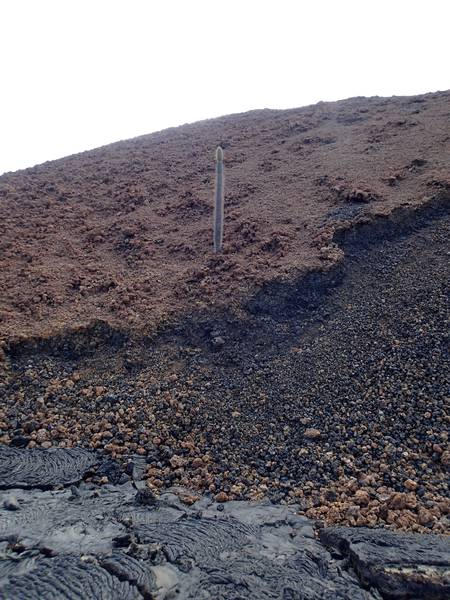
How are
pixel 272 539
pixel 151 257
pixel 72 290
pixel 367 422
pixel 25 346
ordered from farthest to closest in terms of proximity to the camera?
1. pixel 151 257
2. pixel 72 290
3. pixel 25 346
4. pixel 367 422
5. pixel 272 539

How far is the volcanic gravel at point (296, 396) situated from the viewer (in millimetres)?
3742

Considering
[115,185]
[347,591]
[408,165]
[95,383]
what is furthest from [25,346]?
[408,165]

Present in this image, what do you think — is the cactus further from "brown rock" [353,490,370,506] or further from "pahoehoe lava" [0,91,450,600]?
"brown rock" [353,490,370,506]

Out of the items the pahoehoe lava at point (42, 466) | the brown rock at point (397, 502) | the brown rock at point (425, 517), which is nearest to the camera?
the brown rock at point (425, 517)

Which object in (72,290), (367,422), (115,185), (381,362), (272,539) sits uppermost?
(115,185)

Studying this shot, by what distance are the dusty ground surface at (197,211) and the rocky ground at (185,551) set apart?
2.39 m

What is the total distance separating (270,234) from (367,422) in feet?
11.3

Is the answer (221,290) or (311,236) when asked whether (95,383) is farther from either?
(311,236)

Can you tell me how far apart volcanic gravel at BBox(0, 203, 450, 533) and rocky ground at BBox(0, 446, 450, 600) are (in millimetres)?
248

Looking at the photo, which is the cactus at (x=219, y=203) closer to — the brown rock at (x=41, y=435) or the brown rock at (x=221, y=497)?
the brown rock at (x=41, y=435)

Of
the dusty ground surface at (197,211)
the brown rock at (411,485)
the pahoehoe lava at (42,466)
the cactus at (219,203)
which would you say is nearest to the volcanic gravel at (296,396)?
the brown rock at (411,485)

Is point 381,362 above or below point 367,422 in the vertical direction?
above

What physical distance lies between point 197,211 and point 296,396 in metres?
4.63

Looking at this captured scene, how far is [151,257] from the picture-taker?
7.22 meters
